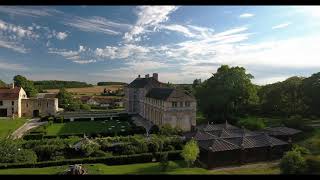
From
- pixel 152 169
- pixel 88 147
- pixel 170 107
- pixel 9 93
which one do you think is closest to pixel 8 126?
pixel 9 93

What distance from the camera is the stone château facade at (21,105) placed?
1970 inches

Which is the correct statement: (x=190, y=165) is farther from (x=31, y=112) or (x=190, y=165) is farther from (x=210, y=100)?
(x=31, y=112)

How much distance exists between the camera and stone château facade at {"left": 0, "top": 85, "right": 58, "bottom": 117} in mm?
50031

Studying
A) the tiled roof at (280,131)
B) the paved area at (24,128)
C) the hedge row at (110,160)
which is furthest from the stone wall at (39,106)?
the tiled roof at (280,131)

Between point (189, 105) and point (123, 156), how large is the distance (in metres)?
15.7

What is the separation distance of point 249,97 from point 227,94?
3398 mm

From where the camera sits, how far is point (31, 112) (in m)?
52.2

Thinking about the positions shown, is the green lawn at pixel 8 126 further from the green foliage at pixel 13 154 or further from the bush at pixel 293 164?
the bush at pixel 293 164

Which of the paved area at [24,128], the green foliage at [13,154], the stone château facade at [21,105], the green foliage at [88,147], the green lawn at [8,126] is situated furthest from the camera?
the stone château facade at [21,105]

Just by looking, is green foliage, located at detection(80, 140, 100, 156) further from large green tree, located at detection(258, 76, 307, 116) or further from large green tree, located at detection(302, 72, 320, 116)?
large green tree, located at detection(258, 76, 307, 116)
